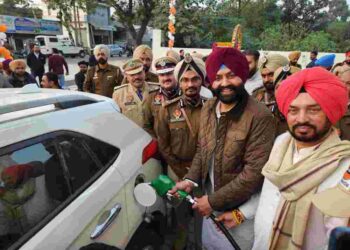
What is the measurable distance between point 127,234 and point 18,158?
0.82 m

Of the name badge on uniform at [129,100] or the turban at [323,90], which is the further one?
the name badge on uniform at [129,100]

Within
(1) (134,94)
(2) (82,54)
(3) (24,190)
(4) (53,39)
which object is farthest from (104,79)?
(2) (82,54)

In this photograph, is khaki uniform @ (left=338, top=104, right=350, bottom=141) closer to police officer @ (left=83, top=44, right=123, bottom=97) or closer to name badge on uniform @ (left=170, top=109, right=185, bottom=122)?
name badge on uniform @ (left=170, top=109, right=185, bottom=122)

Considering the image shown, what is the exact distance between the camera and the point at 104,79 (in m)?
5.02

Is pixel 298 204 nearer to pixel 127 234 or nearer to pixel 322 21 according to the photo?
pixel 127 234

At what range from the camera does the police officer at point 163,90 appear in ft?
9.73

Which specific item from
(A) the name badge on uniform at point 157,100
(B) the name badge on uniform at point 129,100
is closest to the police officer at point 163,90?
(A) the name badge on uniform at point 157,100

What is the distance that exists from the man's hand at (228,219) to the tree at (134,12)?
22.9m

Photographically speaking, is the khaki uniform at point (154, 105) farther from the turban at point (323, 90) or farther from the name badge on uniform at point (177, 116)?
the turban at point (323, 90)

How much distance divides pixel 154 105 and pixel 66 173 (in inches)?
61.6

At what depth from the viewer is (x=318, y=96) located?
1442 millimetres

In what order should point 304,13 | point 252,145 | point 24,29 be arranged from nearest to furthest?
point 252,145 → point 304,13 → point 24,29

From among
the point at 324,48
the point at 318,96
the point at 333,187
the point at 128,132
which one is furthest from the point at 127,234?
the point at 324,48

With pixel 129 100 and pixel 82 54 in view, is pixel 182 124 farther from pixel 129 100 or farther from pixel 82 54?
pixel 82 54
